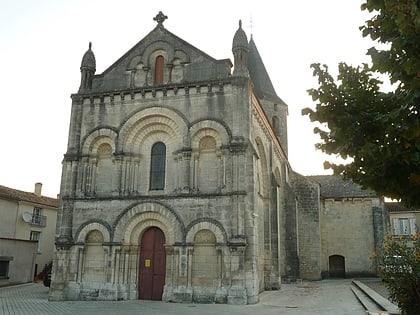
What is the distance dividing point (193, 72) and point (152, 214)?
6676mm

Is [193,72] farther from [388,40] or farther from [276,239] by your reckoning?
[388,40]

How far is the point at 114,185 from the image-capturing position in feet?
62.1

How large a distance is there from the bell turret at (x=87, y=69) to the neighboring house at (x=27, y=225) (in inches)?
493

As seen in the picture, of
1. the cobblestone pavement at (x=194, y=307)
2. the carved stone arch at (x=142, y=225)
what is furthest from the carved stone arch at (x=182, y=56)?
the cobblestone pavement at (x=194, y=307)

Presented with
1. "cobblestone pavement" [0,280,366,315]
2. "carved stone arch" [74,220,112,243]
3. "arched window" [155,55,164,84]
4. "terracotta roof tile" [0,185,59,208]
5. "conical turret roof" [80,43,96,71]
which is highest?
"conical turret roof" [80,43,96,71]

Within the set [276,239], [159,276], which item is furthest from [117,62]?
[276,239]

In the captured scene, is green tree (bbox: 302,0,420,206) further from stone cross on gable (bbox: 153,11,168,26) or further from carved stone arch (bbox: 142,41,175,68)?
stone cross on gable (bbox: 153,11,168,26)

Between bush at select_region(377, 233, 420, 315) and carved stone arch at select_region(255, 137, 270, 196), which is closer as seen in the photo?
bush at select_region(377, 233, 420, 315)

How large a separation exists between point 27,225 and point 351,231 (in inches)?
958

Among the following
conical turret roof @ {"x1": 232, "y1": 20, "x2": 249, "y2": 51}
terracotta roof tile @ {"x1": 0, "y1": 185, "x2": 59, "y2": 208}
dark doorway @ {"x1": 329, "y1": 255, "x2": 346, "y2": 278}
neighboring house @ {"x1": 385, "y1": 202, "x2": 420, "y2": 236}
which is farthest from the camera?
neighboring house @ {"x1": 385, "y1": 202, "x2": 420, "y2": 236}

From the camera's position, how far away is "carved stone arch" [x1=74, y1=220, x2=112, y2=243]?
18.3 meters

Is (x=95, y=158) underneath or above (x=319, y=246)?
above

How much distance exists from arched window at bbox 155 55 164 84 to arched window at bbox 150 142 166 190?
304cm

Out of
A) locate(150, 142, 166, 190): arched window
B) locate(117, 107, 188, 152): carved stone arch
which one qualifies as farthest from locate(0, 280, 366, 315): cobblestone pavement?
locate(117, 107, 188, 152): carved stone arch
